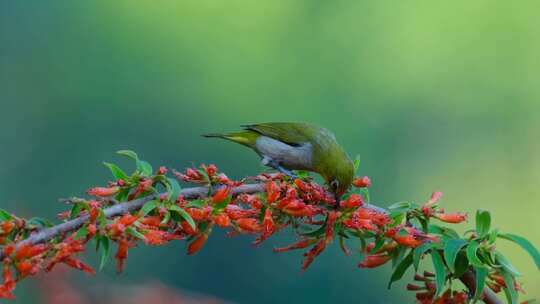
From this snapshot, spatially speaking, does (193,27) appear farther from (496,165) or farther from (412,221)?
(412,221)

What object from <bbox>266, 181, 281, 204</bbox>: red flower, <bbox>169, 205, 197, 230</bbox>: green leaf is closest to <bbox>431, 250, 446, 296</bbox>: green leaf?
<bbox>266, 181, 281, 204</bbox>: red flower

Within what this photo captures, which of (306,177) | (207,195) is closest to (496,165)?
(306,177)

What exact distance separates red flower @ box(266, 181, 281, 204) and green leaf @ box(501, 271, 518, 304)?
71cm

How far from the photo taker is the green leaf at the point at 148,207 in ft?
7.06

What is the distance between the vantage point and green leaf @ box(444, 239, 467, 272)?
7.64 feet

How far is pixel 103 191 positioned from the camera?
7.44 feet

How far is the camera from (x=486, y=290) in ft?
8.11

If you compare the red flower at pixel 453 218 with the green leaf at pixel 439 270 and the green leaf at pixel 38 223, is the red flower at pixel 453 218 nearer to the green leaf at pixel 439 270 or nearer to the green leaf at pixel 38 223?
the green leaf at pixel 439 270

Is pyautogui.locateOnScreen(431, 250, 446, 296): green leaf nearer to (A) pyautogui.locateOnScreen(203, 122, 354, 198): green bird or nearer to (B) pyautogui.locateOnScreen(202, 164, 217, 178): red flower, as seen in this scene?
(B) pyautogui.locateOnScreen(202, 164, 217, 178): red flower

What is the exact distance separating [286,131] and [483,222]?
2.33 m

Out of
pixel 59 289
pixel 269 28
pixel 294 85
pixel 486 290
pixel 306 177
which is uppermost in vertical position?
pixel 269 28

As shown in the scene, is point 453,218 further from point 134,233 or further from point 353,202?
point 134,233

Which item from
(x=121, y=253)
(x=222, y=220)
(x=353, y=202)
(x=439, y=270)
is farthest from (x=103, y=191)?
(x=439, y=270)

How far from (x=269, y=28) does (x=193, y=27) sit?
1.10m
